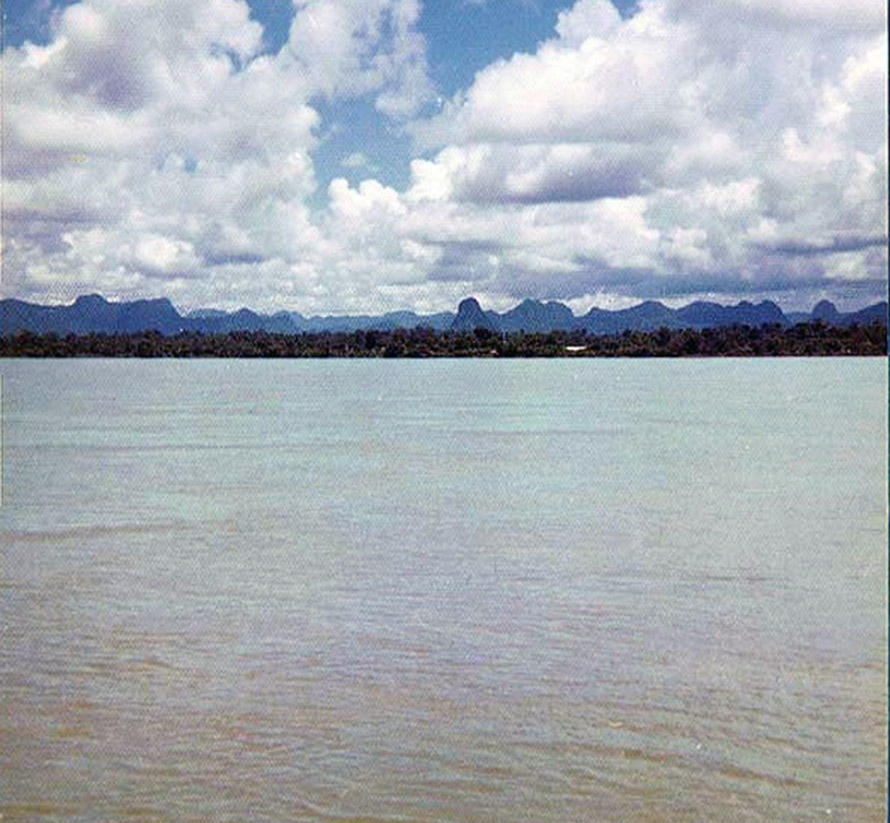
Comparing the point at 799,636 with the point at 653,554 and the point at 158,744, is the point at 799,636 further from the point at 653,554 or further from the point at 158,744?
the point at 158,744

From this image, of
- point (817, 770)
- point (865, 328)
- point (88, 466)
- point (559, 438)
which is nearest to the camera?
point (817, 770)

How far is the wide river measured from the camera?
7793 millimetres

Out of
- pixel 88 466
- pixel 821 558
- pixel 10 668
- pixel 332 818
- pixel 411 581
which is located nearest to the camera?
pixel 332 818

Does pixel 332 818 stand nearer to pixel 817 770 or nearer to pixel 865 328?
pixel 817 770

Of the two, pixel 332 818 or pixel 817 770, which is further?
pixel 817 770

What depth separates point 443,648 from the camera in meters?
11.1

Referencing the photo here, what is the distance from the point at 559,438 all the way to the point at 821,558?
2310 centimetres

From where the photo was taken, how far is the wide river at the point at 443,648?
25.6 feet

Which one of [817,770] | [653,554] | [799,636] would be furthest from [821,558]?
[817,770]

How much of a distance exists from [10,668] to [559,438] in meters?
29.9

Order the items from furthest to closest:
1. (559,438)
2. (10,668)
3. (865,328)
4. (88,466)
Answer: (865,328)
(559,438)
(88,466)
(10,668)

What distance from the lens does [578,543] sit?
17359 millimetres

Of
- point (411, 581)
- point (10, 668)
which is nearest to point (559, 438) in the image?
point (411, 581)

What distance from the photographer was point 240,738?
8.61 meters
